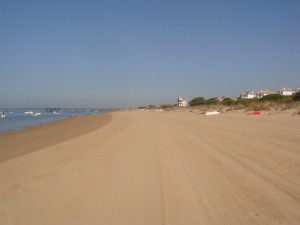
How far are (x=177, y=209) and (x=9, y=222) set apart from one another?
2178mm

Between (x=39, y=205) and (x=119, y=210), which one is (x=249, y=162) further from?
(x=39, y=205)

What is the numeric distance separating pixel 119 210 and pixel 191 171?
2569 millimetres

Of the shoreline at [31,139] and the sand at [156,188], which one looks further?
the shoreline at [31,139]

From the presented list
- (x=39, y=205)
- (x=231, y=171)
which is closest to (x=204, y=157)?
(x=231, y=171)

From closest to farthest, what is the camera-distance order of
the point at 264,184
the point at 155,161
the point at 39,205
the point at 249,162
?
the point at 39,205, the point at 264,184, the point at 249,162, the point at 155,161

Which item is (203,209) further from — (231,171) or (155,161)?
(155,161)

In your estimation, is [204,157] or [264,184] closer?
[264,184]

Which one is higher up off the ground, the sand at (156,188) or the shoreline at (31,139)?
the sand at (156,188)

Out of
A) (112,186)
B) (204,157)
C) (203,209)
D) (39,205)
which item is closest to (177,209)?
(203,209)

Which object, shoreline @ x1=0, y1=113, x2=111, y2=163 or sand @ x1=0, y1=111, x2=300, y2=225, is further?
shoreline @ x1=0, y1=113, x2=111, y2=163

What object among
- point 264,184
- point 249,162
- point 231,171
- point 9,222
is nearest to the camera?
point 9,222

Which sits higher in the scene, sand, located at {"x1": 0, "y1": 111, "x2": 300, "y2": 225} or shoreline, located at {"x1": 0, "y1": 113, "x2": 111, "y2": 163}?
sand, located at {"x1": 0, "y1": 111, "x2": 300, "y2": 225}

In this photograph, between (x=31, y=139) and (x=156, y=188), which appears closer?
(x=156, y=188)

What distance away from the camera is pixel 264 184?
216 inches
